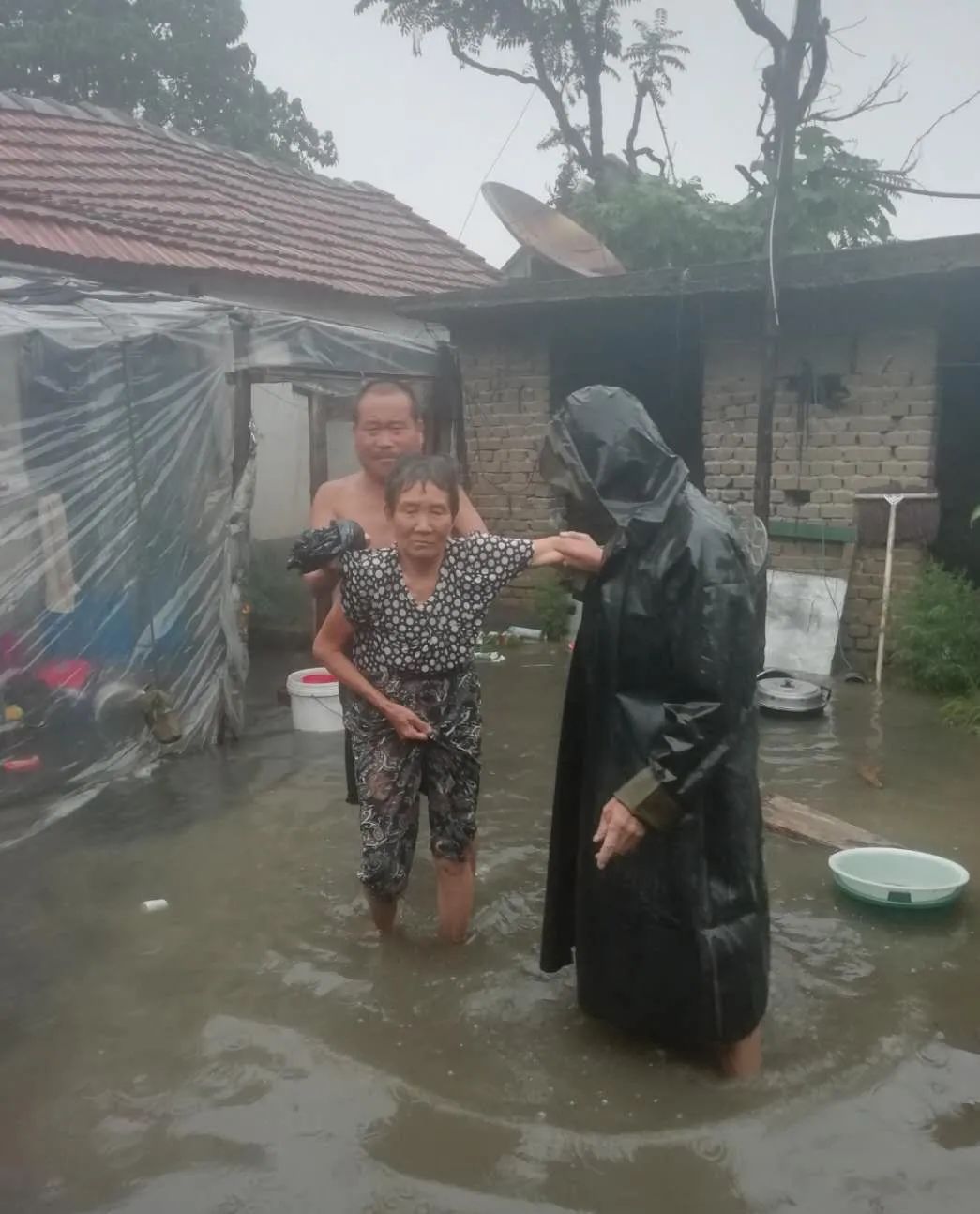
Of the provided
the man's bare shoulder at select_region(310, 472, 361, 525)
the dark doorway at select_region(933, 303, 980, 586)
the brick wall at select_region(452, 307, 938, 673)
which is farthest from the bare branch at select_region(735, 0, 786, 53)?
the man's bare shoulder at select_region(310, 472, 361, 525)

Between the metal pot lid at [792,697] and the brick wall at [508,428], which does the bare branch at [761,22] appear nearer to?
the brick wall at [508,428]

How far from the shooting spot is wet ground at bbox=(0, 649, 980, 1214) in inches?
96.3

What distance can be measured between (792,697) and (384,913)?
3.54 metres

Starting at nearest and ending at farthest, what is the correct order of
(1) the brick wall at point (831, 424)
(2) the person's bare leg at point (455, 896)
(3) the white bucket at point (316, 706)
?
(2) the person's bare leg at point (455, 896)
(3) the white bucket at point (316, 706)
(1) the brick wall at point (831, 424)

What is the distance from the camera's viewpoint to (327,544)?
3182 millimetres

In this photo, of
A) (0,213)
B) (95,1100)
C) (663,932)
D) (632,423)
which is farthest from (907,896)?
(0,213)

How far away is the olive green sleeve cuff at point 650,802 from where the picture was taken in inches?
94.2

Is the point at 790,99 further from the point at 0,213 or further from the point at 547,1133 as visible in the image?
the point at 547,1133

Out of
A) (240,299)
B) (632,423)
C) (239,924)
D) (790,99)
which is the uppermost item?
(790,99)

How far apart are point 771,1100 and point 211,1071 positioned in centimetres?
146

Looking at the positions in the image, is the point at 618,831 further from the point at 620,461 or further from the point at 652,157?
the point at 652,157

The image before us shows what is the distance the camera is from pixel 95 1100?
9.05ft

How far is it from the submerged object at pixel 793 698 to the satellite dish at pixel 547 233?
4.07 meters

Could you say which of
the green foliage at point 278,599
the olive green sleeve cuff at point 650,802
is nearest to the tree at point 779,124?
the green foliage at point 278,599
